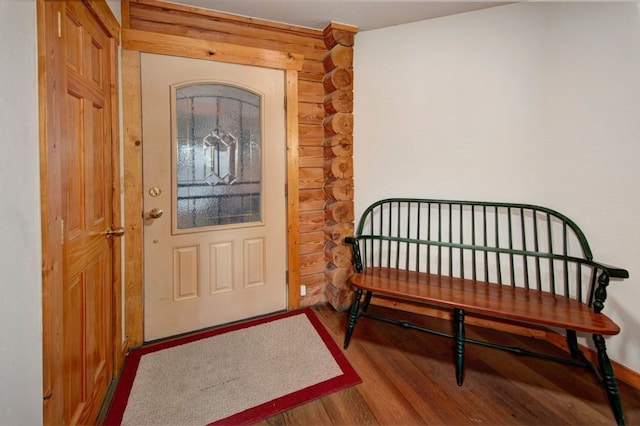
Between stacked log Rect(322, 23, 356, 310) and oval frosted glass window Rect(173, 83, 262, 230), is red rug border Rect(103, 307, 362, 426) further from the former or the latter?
oval frosted glass window Rect(173, 83, 262, 230)

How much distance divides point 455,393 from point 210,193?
192 cm

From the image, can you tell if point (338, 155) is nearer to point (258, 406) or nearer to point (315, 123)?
point (315, 123)

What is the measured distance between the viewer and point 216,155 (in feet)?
6.96

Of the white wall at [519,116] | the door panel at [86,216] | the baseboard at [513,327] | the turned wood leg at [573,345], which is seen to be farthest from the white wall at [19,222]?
the turned wood leg at [573,345]

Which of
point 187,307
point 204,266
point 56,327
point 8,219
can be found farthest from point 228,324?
point 8,219

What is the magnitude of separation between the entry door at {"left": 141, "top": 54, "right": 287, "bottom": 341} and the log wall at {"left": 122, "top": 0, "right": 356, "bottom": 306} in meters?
0.19

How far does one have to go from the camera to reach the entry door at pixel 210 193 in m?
1.98

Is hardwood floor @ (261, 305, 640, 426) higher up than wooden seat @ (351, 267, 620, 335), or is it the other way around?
wooden seat @ (351, 267, 620, 335)

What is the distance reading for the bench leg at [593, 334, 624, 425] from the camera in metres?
1.38

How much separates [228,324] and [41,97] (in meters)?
1.79

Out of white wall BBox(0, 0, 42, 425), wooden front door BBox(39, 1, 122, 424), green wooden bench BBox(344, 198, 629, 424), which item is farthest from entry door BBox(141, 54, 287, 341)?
white wall BBox(0, 0, 42, 425)

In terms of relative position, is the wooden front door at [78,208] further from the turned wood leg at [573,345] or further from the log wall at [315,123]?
the turned wood leg at [573,345]

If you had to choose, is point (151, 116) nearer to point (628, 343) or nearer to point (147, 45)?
point (147, 45)

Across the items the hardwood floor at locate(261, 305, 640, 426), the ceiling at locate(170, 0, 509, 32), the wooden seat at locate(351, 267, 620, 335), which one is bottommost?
the hardwood floor at locate(261, 305, 640, 426)
